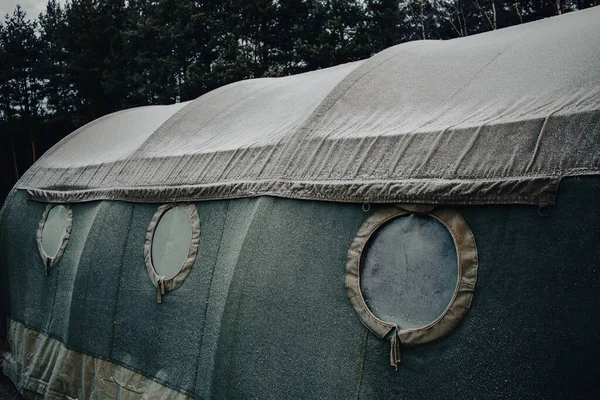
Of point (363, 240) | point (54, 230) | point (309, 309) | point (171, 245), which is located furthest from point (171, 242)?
point (54, 230)

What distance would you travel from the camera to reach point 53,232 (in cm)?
589

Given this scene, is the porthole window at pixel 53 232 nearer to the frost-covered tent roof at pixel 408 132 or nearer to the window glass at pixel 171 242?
the frost-covered tent roof at pixel 408 132

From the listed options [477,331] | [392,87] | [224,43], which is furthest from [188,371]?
[224,43]

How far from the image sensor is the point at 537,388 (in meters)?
2.28

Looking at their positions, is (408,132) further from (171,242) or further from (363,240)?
(171,242)

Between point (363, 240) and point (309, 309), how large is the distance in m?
0.57

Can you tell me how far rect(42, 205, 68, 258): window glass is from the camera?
5750 mm

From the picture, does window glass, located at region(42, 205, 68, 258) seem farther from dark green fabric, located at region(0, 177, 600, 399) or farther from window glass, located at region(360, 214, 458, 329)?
window glass, located at region(360, 214, 458, 329)

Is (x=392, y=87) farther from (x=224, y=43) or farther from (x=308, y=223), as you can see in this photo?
(x=224, y=43)

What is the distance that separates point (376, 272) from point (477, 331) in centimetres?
66

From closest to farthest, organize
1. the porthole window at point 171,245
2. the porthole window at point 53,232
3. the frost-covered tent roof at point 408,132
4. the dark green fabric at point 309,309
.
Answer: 1. the dark green fabric at point 309,309
2. the frost-covered tent roof at point 408,132
3. the porthole window at point 171,245
4. the porthole window at point 53,232

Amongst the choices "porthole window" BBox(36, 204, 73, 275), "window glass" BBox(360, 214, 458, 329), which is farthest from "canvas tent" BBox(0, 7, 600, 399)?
"porthole window" BBox(36, 204, 73, 275)

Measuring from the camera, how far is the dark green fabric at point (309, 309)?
7.50 ft

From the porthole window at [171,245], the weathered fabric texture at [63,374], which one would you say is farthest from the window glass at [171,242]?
the weathered fabric texture at [63,374]
